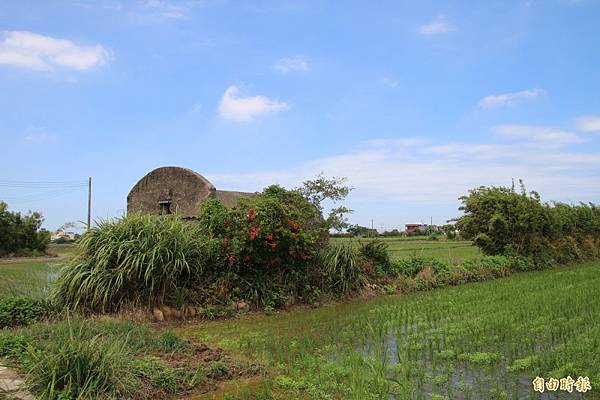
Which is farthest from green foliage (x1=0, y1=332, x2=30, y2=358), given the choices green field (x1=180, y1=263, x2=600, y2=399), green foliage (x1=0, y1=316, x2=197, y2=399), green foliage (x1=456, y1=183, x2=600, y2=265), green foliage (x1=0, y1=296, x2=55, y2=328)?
green foliage (x1=456, y1=183, x2=600, y2=265)

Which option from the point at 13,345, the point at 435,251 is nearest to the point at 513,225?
the point at 435,251

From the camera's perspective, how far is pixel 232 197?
48.1 ft

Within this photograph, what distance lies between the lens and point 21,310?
7.60m

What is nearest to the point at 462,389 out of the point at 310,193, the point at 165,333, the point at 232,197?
the point at 165,333

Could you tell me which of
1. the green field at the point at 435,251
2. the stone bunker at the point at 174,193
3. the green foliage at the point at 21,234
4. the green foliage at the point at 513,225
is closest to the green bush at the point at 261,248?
the green field at the point at 435,251

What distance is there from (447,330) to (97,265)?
5.58 meters

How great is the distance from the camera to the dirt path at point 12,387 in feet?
13.3

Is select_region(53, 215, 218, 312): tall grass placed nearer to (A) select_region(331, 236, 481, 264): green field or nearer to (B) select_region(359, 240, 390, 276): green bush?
(A) select_region(331, 236, 481, 264): green field

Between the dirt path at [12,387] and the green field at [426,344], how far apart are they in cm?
215

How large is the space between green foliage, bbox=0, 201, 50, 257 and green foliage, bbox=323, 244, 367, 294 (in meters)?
24.9

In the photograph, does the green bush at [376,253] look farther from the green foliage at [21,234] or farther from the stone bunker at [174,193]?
the green foliage at [21,234]

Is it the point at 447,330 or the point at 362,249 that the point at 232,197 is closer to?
the point at 362,249

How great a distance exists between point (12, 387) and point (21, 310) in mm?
3801

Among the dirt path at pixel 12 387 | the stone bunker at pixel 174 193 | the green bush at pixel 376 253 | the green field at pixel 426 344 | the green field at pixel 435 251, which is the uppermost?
the stone bunker at pixel 174 193
